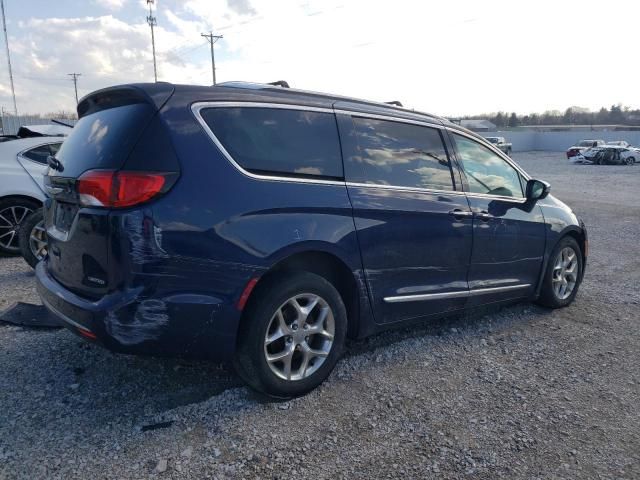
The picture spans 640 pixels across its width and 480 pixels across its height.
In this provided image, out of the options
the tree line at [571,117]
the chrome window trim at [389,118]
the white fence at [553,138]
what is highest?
the tree line at [571,117]

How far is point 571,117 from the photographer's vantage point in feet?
342

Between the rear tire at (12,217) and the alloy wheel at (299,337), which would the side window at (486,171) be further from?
the rear tire at (12,217)

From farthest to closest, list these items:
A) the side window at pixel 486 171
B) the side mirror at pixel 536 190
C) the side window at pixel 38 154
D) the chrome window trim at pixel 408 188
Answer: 1. the side window at pixel 38 154
2. the side mirror at pixel 536 190
3. the side window at pixel 486 171
4. the chrome window trim at pixel 408 188

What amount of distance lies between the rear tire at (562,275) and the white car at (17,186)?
5.88 metres

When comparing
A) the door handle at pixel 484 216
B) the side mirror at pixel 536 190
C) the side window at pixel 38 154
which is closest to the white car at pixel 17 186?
the side window at pixel 38 154

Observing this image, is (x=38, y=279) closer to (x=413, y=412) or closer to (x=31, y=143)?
(x=413, y=412)

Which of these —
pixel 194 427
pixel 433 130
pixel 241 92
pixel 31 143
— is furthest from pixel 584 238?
pixel 31 143

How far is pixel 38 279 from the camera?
10.8ft

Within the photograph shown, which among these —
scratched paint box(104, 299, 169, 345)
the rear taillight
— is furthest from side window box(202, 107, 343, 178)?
scratched paint box(104, 299, 169, 345)

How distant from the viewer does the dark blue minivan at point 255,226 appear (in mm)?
2650

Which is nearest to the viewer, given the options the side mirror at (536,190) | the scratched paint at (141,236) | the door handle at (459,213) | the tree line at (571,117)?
the scratched paint at (141,236)

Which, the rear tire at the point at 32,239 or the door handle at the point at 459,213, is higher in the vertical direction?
the door handle at the point at 459,213

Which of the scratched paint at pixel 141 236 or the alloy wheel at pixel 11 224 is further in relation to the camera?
the alloy wheel at pixel 11 224

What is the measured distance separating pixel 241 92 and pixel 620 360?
3.46 m
